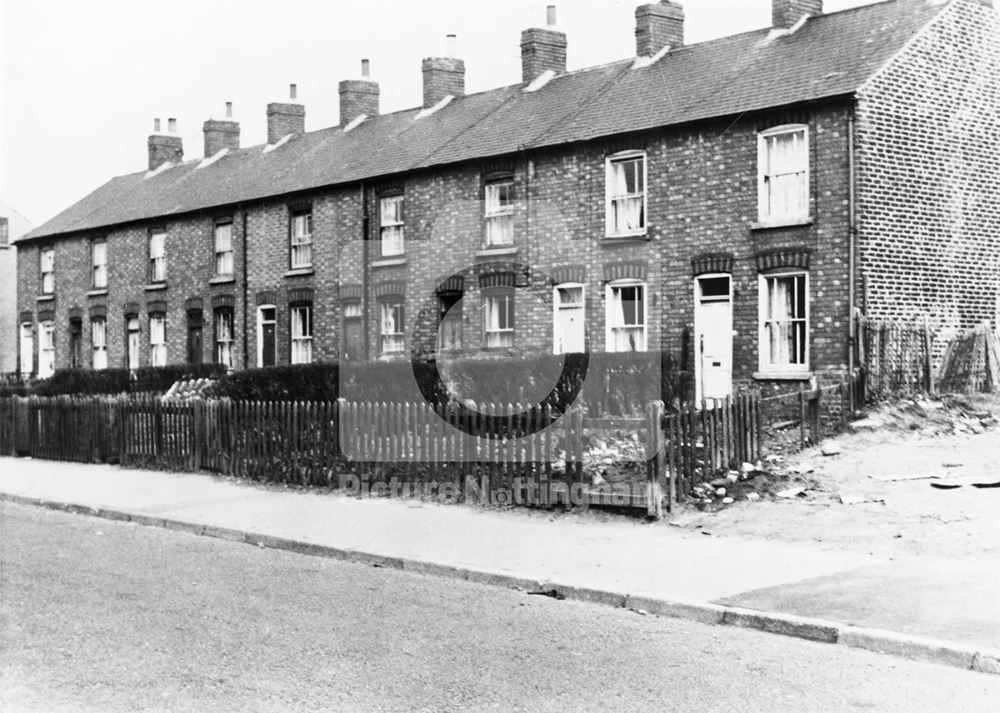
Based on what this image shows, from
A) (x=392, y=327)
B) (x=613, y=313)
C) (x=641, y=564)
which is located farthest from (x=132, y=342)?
(x=641, y=564)

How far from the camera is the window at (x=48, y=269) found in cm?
4259

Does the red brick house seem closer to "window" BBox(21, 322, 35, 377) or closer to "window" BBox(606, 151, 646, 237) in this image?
"window" BBox(606, 151, 646, 237)

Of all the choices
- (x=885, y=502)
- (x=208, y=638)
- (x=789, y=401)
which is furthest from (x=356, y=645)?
(x=789, y=401)

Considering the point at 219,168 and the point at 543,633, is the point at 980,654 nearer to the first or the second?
the point at 543,633

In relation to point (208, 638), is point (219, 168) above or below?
above

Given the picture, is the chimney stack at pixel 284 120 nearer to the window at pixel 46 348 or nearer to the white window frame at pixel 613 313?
the window at pixel 46 348

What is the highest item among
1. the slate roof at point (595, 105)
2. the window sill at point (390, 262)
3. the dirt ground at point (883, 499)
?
the slate roof at point (595, 105)

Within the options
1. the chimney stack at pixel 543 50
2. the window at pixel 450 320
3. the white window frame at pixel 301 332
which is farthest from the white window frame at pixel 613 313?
the white window frame at pixel 301 332

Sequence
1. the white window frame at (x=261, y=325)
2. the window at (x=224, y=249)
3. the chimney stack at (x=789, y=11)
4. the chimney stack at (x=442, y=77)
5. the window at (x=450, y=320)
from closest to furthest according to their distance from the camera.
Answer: the chimney stack at (x=789, y=11) → the window at (x=450, y=320) → the white window frame at (x=261, y=325) → the chimney stack at (x=442, y=77) → the window at (x=224, y=249)

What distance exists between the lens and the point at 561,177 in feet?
81.3

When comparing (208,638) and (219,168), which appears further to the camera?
(219,168)

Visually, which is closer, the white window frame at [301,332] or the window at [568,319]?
the window at [568,319]

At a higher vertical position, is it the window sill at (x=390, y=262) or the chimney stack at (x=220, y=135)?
the chimney stack at (x=220, y=135)

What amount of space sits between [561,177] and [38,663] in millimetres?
19230
